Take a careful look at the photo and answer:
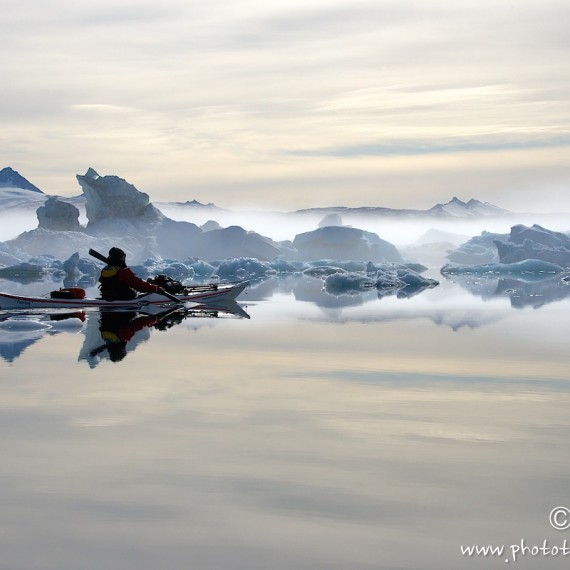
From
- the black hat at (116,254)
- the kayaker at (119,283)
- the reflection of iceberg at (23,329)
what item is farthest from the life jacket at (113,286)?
the reflection of iceberg at (23,329)

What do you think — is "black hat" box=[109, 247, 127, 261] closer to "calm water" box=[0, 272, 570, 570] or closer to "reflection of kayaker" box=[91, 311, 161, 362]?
"reflection of kayaker" box=[91, 311, 161, 362]

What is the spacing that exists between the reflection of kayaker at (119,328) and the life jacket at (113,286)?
1.53 ft

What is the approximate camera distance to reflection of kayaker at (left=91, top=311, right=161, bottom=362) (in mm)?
11688

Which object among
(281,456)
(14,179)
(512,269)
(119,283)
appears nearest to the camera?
(281,456)

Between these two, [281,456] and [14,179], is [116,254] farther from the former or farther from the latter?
[14,179]

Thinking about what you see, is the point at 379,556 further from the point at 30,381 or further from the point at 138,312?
the point at 138,312

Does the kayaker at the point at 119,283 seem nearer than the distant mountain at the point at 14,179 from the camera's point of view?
Yes

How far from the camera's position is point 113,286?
18094 mm

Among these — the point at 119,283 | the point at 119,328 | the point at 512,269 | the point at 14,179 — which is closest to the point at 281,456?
the point at 119,328

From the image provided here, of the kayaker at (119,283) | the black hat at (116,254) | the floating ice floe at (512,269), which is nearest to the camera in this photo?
the black hat at (116,254)

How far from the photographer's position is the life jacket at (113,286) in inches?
707

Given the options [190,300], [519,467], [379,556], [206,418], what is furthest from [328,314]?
[379,556]

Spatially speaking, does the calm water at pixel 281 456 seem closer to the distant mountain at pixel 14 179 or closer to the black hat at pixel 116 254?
the black hat at pixel 116 254

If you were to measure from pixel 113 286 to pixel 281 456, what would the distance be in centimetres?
1245
